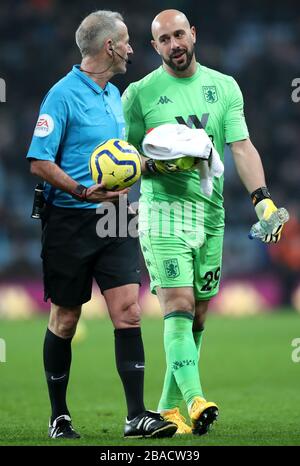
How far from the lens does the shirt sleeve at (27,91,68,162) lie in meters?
5.77

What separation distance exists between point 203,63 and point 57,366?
14.5 metres

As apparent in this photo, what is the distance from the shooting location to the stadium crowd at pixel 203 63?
19.1 m

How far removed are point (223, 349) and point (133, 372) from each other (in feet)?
20.9

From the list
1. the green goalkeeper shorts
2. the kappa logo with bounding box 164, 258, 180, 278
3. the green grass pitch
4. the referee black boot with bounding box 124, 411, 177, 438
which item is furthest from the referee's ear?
the green grass pitch

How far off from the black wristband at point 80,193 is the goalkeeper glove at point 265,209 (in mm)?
1152

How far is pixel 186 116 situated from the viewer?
655 cm

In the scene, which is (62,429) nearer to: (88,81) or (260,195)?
(260,195)

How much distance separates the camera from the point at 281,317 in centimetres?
1634

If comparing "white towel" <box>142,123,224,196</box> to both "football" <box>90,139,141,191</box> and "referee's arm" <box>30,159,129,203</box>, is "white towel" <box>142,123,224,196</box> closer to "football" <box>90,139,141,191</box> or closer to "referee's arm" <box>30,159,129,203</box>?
"football" <box>90,139,141,191</box>

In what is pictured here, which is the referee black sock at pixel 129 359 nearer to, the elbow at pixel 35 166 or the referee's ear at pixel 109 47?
the elbow at pixel 35 166

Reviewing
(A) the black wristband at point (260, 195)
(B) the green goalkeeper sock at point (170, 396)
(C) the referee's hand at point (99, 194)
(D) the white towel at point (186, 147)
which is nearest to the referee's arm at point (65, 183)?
(C) the referee's hand at point (99, 194)

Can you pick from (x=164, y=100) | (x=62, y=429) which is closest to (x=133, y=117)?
(x=164, y=100)

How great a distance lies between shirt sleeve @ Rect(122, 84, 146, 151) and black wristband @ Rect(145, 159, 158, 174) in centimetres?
29

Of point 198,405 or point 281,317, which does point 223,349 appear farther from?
point 198,405
